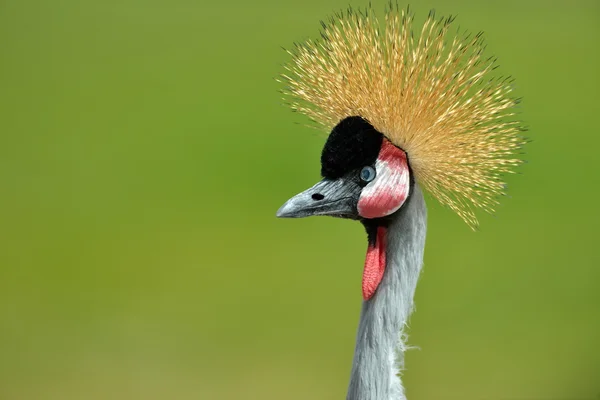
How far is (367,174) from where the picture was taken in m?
1.19

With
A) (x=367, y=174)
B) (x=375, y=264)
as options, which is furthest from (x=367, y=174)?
(x=375, y=264)

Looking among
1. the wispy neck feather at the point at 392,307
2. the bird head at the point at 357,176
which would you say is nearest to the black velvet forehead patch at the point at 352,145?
the bird head at the point at 357,176

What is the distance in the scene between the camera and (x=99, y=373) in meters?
2.61

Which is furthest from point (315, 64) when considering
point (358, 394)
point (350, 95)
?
point (358, 394)

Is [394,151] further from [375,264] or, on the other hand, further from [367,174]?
[375,264]

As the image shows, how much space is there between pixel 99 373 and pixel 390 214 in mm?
1746

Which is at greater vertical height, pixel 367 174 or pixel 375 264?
pixel 367 174

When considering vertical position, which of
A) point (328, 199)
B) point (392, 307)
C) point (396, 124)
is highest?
point (396, 124)

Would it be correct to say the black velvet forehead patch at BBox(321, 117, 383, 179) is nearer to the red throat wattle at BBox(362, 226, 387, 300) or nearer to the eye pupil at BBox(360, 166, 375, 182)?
the eye pupil at BBox(360, 166, 375, 182)

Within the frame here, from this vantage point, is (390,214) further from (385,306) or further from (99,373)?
(99,373)

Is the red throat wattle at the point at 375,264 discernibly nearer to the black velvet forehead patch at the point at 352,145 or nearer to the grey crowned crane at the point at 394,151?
the grey crowned crane at the point at 394,151

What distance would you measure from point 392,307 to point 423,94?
36 centimetres

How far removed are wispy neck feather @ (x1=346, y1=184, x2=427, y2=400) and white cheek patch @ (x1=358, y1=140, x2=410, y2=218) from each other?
0.03 meters

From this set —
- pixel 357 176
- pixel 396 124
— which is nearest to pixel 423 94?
pixel 396 124
